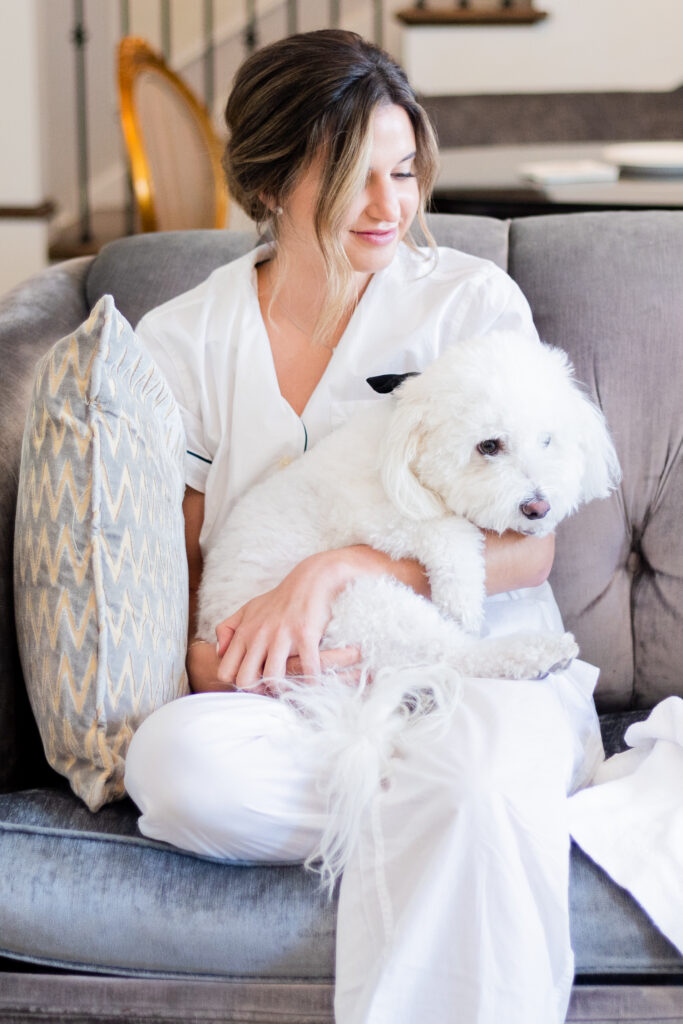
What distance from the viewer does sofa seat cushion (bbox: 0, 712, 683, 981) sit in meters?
1.15

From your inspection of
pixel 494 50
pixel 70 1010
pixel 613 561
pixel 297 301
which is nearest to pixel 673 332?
pixel 613 561

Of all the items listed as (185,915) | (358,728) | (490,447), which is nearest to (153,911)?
(185,915)

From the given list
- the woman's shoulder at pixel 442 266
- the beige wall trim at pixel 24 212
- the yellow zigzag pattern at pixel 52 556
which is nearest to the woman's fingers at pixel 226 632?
the yellow zigzag pattern at pixel 52 556

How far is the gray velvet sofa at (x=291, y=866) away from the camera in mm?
1159

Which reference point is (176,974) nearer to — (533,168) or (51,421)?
(51,421)

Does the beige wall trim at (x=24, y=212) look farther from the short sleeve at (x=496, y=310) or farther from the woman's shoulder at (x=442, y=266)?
the short sleeve at (x=496, y=310)

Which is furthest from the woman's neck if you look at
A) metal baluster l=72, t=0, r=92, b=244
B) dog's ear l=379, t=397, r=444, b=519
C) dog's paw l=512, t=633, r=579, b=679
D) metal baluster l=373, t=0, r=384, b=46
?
metal baluster l=373, t=0, r=384, b=46

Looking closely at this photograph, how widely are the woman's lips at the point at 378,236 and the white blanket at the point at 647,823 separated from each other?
715mm

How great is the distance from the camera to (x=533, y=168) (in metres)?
2.41

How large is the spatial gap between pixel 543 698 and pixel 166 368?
0.73 meters

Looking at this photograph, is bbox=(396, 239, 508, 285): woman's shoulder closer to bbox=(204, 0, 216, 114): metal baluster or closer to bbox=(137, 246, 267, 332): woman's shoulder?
bbox=(137, 246, 267, 332): woman's shoulder

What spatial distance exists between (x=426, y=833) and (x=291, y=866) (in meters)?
0.18

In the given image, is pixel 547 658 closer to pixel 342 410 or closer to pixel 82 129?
pixel 342 410

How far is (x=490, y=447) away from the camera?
1.29m
